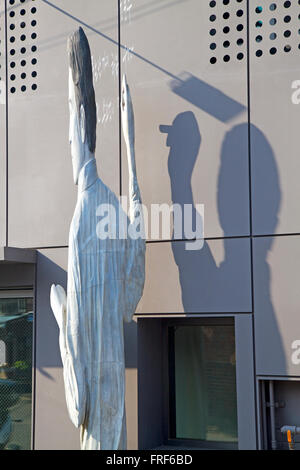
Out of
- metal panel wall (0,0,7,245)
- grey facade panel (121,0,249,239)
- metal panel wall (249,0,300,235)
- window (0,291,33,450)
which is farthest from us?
metal panel wall (0,0,7,245)

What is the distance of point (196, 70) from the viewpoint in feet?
24.3

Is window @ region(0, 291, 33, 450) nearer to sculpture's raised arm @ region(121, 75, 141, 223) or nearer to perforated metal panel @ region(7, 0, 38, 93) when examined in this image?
sculpture's raised arm @ region(121, 75, 141, 223)

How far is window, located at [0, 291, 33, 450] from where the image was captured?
320 inches

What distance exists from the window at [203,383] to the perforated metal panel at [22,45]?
140 inches

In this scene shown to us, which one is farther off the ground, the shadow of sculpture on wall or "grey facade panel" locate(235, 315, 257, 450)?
the shadow of sculpture on wall

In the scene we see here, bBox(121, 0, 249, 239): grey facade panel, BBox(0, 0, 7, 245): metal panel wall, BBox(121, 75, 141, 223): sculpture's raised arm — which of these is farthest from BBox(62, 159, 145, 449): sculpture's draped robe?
BBox(0, 0, 7, 245): metal panel wall

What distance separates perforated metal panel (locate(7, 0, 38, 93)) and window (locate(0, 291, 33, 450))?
2631 millimetres

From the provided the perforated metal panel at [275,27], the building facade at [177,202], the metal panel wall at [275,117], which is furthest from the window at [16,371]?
the perforated metal panel at [275,27]

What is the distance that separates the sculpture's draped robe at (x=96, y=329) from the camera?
20.7 feet

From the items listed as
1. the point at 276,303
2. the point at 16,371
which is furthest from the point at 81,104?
the point at 16,371

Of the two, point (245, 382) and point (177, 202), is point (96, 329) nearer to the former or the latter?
point (245, 382)

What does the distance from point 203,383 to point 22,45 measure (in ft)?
15.4

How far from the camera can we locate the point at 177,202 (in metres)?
7.36

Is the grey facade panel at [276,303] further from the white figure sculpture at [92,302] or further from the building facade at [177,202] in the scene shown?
the white figure sculpture at [92,302]
